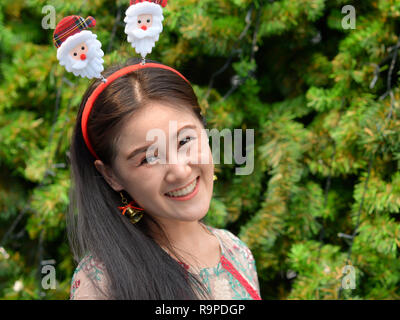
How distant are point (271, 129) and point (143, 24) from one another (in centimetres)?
59

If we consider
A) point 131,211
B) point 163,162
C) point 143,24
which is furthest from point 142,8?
point 131,211

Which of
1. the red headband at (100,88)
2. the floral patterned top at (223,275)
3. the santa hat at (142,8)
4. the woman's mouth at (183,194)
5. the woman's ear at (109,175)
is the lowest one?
the floral patterned top at (223,275)

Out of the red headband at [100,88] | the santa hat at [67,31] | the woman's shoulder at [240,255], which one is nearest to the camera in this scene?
the santa hat at [67,31]

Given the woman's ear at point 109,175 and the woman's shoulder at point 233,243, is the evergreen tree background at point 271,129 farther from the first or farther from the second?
the woman's ear at point 109,175

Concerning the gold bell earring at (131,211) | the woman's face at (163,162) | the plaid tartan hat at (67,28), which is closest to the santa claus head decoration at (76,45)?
the plaid tartan hat at (67,28)

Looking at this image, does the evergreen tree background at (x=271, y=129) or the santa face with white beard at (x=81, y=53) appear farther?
the evergreen tree background at (x=271, y=129)

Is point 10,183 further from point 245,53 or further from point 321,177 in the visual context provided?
point 321,177

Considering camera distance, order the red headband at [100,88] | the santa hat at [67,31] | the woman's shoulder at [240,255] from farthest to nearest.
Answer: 1. the woman's shoulder at [240,255]
2. the red headband at [100,88]
3. the santa hat at [67,31]

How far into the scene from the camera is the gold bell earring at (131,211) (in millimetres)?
941

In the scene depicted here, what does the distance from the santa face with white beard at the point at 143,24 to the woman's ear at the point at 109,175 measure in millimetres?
290

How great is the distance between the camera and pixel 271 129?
1.27 metres

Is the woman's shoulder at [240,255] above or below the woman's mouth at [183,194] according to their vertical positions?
below
